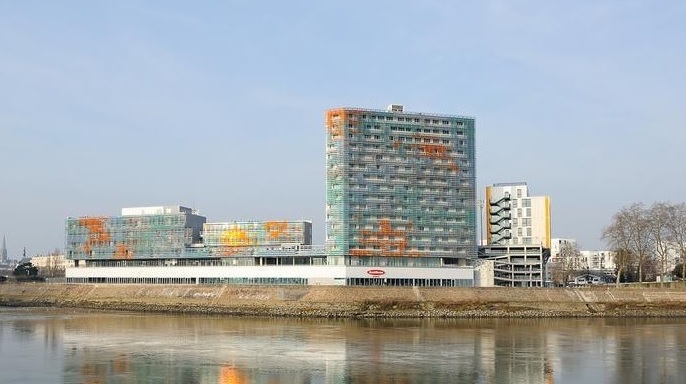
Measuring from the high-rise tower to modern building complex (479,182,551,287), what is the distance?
1826cm

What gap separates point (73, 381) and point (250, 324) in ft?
186

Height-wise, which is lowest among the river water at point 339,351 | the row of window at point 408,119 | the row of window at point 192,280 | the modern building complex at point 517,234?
the river water at point 339,351

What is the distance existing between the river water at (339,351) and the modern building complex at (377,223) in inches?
1506

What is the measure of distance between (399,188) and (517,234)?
37.0 meters

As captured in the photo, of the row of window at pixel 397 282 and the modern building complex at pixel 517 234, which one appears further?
the modern building complex at pixel 517 234

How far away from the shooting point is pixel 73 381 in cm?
5797

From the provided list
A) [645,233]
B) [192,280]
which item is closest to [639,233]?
[645,233]

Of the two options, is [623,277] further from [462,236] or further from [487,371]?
[487,371]

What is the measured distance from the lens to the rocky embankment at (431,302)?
Result: 134 metres

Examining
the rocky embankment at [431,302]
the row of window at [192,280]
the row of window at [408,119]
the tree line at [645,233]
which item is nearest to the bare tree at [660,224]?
the tree line at [645,233]

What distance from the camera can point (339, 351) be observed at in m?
77.1

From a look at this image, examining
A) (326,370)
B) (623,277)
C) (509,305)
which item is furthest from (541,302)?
(326,370)

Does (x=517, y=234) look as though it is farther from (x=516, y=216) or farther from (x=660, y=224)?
(x=660, y=224)

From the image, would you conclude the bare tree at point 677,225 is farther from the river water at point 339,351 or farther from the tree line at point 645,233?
the river water at point 339,351
